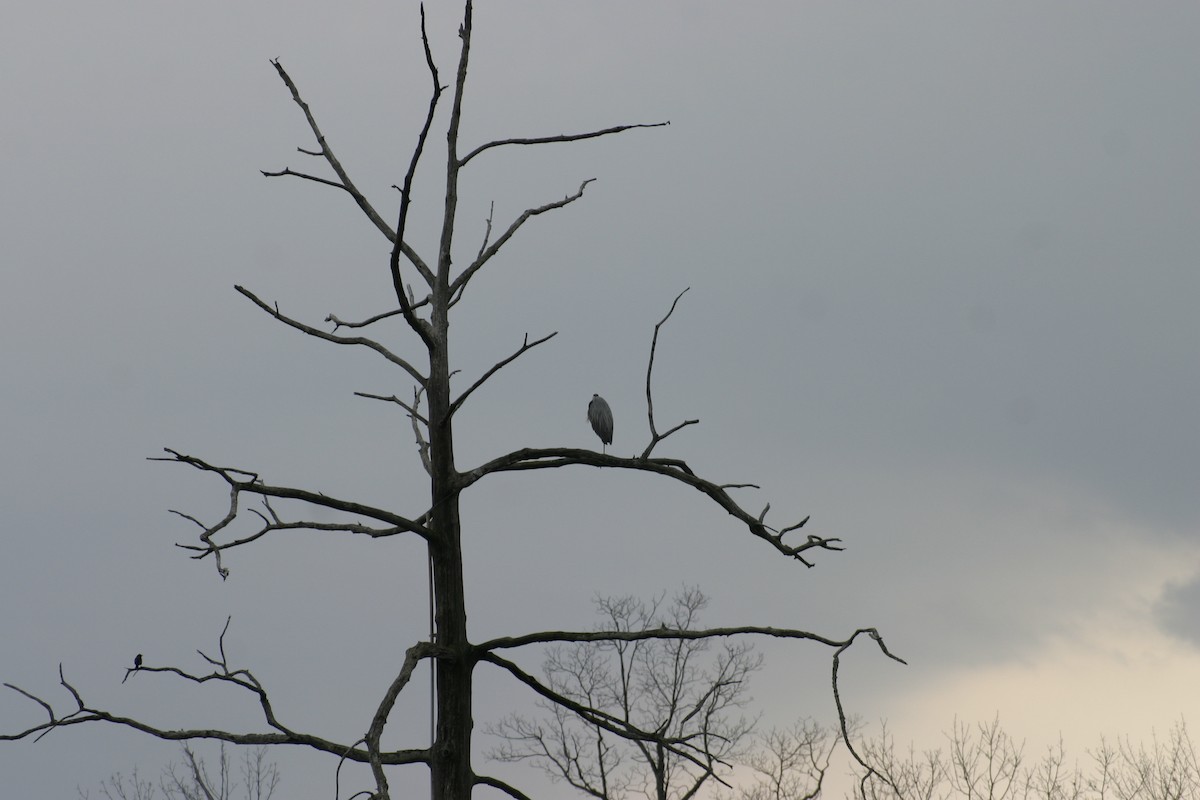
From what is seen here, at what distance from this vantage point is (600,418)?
16234 millimetres

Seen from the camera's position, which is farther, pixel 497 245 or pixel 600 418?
pixel 600 418

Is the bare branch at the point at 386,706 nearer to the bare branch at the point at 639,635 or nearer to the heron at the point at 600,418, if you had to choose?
the bare branch at the point at 639,635

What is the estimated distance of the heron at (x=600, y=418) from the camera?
16.2 meters

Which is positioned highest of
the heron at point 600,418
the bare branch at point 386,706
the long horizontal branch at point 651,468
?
the heron at point 600,418

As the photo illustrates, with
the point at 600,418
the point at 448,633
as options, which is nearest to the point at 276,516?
the point at 448,633

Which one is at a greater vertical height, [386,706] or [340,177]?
[340,177]

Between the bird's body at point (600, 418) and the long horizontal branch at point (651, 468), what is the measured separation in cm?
899

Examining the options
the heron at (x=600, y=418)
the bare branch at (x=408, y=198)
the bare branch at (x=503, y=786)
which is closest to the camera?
the bare branch at (x=408, y=198)

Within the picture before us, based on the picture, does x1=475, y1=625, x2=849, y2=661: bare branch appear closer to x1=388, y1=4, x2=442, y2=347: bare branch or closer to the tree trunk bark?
the tree trunk bark

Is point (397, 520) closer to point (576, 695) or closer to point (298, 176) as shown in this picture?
point (298, 176)

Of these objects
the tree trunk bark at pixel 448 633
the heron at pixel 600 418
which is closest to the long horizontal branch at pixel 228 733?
the tree trunk bark at pixel 448 633

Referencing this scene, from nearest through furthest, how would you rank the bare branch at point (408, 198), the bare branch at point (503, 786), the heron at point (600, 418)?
the bare branch at point (408, 198) < the bare branch at point (503, 786) < the heron at point (600, 418)

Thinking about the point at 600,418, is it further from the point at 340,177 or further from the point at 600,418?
the point at 340,177

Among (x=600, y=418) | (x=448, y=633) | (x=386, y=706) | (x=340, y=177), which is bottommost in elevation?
(x=386, y=706)
